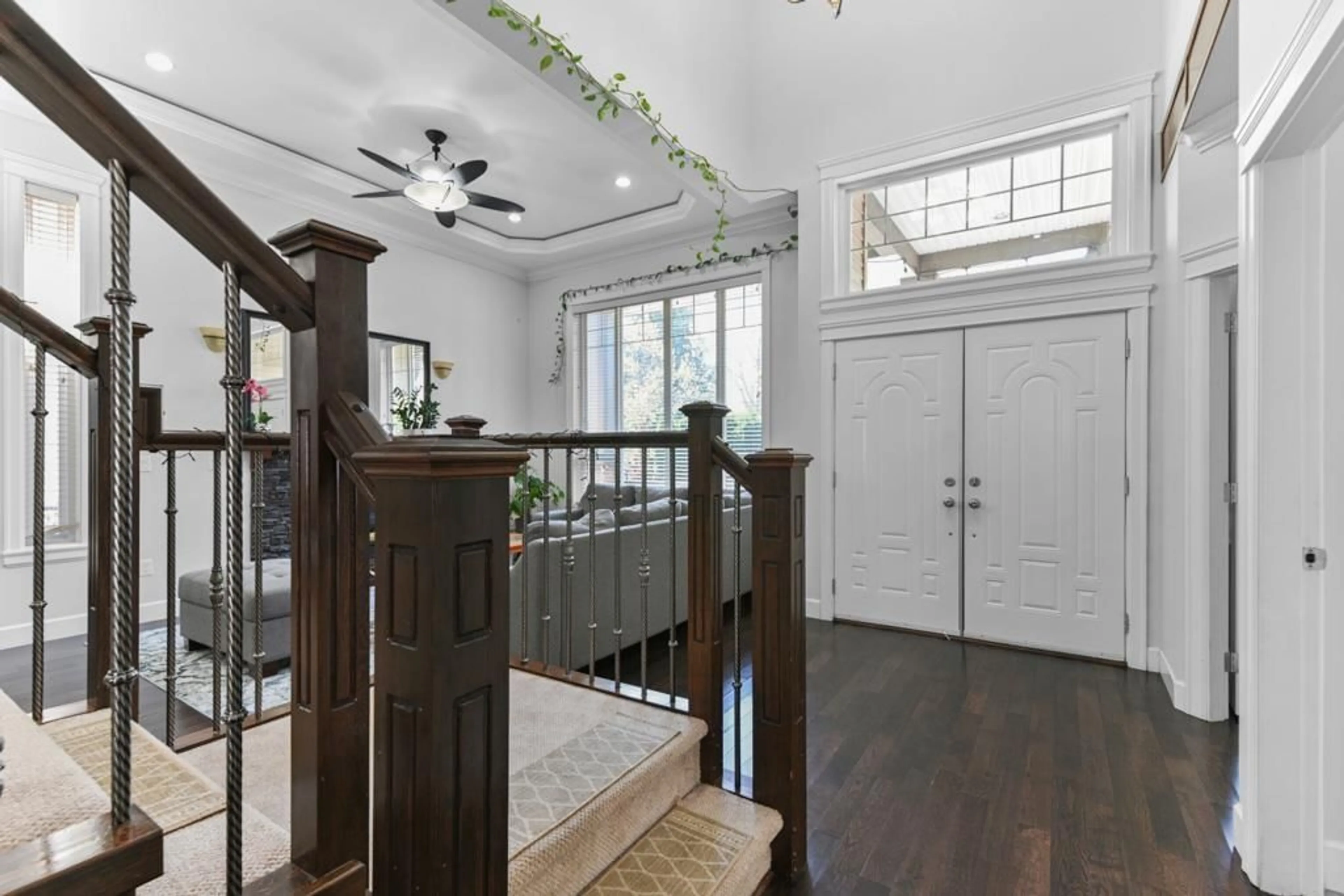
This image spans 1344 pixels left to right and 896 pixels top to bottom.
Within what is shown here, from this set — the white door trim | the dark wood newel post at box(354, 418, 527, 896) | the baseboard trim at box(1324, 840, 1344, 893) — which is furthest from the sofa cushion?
A: the white door trim

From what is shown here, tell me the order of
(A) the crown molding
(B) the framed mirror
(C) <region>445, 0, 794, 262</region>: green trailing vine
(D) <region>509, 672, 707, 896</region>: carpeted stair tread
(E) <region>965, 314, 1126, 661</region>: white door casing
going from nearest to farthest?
(D) <region>509, 672, 707, 896</region>: carpeted stair tread
(A) the crown molding
(C) <region>445, 0, 794, 262</region>: green trailing vine
(E) <region>965, 314, 1126, 661</region>: white door casing
(B) the framed mirror

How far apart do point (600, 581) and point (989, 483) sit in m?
2.41

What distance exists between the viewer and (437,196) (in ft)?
13.4

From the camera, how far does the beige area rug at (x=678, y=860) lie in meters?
1.56

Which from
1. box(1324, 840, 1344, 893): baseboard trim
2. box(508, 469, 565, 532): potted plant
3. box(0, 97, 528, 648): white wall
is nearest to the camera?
Result: box(1324, 840, 1344, 893): baseboard trim

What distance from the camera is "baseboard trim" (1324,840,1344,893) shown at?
1.77m

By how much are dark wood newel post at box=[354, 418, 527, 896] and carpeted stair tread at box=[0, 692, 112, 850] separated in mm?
376

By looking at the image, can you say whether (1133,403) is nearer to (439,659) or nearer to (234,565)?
(439,659)

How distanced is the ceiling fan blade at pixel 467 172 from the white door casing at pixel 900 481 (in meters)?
2.56

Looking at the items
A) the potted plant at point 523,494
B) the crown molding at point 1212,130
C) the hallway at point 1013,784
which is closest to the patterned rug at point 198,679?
the potted plant at point 523,494

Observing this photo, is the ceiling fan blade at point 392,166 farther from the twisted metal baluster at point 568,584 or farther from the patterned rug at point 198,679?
the patterned rug at point 198,679

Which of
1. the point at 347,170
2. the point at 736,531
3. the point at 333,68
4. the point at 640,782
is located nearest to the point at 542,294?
the point at 347,170

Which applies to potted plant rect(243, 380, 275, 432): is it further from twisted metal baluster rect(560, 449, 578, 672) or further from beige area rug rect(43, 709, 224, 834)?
beige area rug rect(43, 709, 224, 834)

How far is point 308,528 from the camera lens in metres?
0.97
